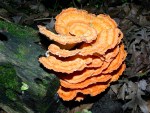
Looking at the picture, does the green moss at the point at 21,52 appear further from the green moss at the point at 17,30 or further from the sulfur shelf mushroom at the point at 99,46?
A: the sulfur shelf mushroom at the point at 99,46

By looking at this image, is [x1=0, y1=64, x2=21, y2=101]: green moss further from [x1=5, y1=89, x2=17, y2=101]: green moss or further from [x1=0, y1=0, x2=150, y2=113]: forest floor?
[x1=0, y1=0, x2=150, y2=113]: forest floor

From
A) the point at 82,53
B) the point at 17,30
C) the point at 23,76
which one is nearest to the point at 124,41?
the point at 82,53

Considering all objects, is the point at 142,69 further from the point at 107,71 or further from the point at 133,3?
the point at 133,3

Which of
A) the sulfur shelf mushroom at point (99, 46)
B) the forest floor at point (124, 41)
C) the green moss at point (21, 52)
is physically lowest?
the forest floor at point (124, 41)

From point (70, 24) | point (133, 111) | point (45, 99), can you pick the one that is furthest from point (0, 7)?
point (133, 111)

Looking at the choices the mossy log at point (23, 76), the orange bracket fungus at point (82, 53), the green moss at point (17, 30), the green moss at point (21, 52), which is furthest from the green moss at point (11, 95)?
the green moss at point (17, 30)
